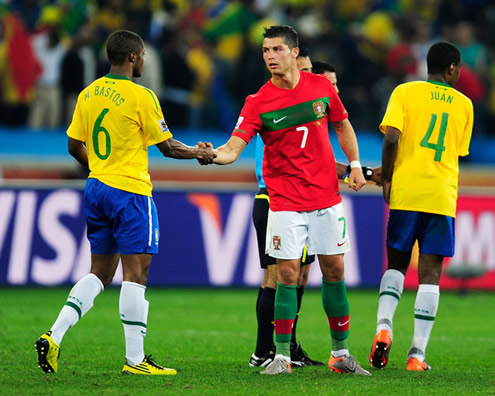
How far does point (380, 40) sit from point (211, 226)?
5992 mm

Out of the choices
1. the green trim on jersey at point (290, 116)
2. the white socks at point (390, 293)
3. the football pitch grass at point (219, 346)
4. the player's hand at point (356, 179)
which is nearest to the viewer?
the football pitch grass at point (219, 346)

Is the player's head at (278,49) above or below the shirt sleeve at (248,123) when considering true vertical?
above

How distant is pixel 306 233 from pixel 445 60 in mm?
1800

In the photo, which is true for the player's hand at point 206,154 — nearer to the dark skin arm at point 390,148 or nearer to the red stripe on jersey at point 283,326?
the red stripe on jersey at point 283,326

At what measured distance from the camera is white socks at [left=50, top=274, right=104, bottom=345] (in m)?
6.91

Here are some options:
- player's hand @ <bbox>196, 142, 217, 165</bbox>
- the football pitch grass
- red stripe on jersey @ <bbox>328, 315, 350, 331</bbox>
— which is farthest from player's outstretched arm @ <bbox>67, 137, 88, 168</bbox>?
red stripe on jersey @ <bbox>328, 315, 350, 331</bbox>

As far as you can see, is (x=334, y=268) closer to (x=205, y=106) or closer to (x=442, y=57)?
(x=442, y=57)

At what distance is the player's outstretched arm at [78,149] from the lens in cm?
717

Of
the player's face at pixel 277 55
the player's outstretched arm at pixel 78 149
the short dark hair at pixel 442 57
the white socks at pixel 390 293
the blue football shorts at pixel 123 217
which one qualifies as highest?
the short dark hair at pixel 442 57

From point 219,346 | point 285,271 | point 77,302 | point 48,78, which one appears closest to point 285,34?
point 285,271

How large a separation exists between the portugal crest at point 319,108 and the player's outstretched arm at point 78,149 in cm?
170

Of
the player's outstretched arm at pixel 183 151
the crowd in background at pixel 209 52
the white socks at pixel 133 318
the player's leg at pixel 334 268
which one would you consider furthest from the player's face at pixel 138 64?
the crowd in background at pixel 209 52

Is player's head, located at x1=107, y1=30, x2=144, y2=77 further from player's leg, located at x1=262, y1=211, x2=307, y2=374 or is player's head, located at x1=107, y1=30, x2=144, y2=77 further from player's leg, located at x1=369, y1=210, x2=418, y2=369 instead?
player's leg, located at x1=369, y1=210, x2=418, y2=369

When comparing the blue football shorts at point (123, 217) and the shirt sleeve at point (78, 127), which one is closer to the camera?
the blue football shorts at point (123, 217)
